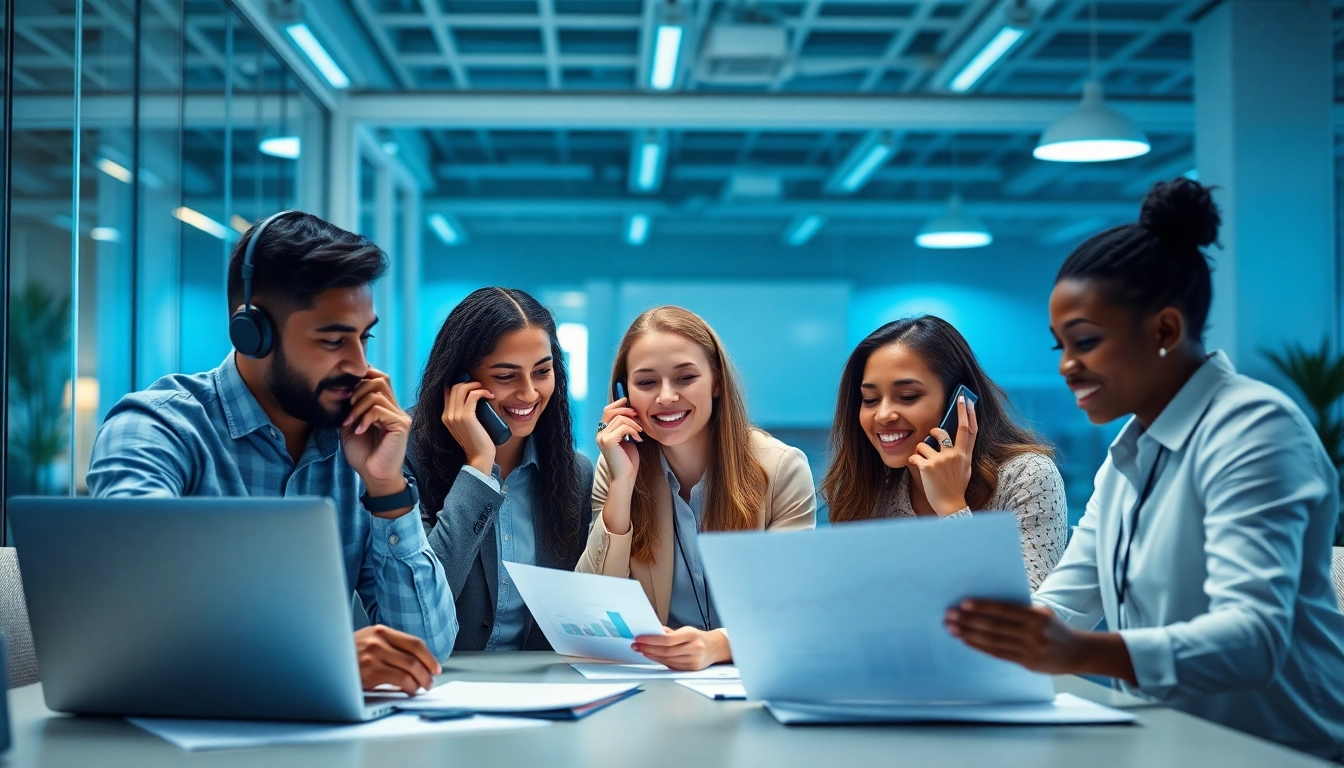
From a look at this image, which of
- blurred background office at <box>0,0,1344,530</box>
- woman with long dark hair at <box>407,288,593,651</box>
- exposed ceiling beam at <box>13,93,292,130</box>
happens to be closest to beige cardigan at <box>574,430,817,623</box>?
woman with long dark hair at <box>407,288,593,651</box>

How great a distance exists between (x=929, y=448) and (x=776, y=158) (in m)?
4.32

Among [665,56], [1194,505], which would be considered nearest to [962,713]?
[1194,505]

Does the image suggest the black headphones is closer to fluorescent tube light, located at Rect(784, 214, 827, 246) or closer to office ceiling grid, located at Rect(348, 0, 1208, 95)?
office ceiling grid, located at Rect(348, 0, 1208, 95)

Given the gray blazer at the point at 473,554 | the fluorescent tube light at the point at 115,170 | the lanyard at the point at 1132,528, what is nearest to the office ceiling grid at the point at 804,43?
the fluorescent tube light at the point at 115,170

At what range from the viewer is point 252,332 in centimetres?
165

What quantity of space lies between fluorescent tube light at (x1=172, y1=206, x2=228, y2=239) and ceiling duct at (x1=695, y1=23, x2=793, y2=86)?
7.54 feet

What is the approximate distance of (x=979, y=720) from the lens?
3.78 ft

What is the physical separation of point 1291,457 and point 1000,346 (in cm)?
483

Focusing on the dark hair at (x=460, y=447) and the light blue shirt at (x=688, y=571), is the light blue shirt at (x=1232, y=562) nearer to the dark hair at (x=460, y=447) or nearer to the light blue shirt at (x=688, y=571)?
the light blue shirt at (x=688, y=571)

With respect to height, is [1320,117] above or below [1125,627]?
above

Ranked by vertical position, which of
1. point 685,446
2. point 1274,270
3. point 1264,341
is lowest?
point 685,446

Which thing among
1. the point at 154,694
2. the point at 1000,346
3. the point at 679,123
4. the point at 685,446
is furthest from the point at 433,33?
the point at 154,694

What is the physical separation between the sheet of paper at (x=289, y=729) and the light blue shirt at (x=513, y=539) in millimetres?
932

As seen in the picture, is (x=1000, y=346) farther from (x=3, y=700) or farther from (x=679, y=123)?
(x=3, y=700)
